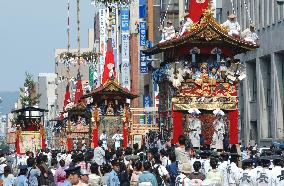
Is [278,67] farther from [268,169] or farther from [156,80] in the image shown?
[268,169]

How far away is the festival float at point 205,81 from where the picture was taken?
36.3m

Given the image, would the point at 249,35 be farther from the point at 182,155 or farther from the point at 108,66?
the point at 108,66

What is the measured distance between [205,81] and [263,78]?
31301mm

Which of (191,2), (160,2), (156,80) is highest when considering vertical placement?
(160,2)

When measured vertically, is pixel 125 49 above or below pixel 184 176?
above

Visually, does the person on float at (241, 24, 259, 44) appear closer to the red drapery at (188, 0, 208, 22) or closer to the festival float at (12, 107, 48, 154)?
the red drapery at (188, 0, 208, 22)

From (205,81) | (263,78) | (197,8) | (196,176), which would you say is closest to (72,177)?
(196,176)

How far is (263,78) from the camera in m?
67.5

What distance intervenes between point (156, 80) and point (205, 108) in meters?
4.32

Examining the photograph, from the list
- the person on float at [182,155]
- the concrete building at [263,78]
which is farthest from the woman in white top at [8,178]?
the concrete building at [263,78]

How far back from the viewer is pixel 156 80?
40438mm

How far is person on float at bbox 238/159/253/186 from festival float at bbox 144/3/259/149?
38.0 feet

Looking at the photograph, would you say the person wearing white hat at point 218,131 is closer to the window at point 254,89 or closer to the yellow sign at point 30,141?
the yellow sign at point 30,141

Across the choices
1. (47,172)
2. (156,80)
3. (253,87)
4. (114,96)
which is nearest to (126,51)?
(253,87)
